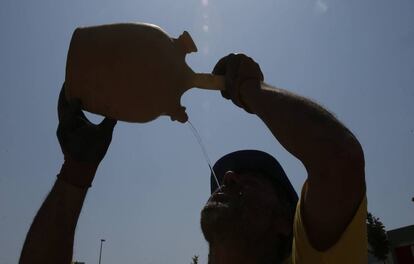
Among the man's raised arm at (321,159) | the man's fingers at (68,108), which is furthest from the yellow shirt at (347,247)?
the man's fingers at (68,108)

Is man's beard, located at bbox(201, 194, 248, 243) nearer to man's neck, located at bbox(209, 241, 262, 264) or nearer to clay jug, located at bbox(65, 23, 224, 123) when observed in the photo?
man's neck, located at bbox(209, 241, 262, 264)

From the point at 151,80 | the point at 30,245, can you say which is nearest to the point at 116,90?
the point at 151,80

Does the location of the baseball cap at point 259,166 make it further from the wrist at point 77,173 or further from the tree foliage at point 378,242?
the tree foliage at point 378,242

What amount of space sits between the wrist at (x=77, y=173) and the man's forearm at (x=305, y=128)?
1353 mm

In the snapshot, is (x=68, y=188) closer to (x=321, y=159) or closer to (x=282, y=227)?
(x=282, y=227)

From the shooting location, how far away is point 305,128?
190 cm

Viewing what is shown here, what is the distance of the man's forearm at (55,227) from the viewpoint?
272 cm

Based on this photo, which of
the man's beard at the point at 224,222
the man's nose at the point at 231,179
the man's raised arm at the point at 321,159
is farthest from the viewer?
the man's nose at the point at 231,179

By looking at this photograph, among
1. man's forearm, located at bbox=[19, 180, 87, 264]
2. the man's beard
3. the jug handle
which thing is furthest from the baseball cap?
man's forearm, located at bbox=[19, 180, 87, 264]

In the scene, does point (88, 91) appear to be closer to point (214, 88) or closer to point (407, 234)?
point (214, 88)

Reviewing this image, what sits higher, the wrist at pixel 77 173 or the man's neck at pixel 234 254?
the wrist at pixel 77 173

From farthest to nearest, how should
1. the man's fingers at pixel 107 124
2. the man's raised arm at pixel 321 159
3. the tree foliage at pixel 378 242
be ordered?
the tree foliage at pixel 378 242
the man's fingers at pixel 107 124
the man's raised arm at pixel 321 159

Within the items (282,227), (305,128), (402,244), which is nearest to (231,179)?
(282,227)

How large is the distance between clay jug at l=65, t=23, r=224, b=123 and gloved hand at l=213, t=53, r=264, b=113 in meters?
0.19
